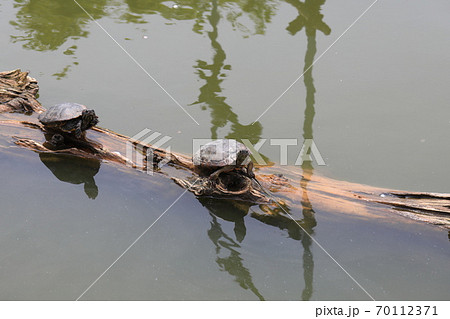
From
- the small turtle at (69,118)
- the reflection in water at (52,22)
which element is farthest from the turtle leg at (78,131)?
the reflection in water at (52,22)

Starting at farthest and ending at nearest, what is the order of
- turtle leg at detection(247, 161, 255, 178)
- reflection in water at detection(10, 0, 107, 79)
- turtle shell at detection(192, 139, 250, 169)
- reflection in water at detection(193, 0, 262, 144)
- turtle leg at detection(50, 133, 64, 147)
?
reflection in water at detection(10, 0, 107, 79) < reflection in water at detection(193, 0, 262, 144) < turtle leg at detection(50, 133, 64, 147) < turtle leg at detection(247, 161, 255, 178) < turtle shell at detection(192, 139, 250, 169)

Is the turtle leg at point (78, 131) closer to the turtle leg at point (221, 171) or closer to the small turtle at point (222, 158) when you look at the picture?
the small turtle at point (222, 158)

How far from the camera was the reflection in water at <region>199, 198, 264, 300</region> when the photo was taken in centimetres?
355

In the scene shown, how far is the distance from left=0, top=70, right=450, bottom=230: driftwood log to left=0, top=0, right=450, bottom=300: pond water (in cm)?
9

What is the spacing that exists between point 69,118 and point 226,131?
1.60 metres

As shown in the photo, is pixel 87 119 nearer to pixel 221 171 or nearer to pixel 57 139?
pixel 57 139

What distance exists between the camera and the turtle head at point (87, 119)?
14.5 feet

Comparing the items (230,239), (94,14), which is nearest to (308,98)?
(230,239)

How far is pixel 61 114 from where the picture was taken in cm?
439

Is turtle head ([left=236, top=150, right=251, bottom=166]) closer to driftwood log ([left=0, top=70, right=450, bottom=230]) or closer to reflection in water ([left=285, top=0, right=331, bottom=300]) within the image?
driftwood log ([left=0, top=70, right=450, bottom=230])

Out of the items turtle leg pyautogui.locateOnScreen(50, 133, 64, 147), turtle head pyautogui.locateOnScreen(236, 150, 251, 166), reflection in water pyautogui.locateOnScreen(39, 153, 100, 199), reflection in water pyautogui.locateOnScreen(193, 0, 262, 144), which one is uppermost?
turtle head pyautogui.locateOnScreen(236, 150, 251, 166)

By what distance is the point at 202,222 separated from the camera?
3984 mm

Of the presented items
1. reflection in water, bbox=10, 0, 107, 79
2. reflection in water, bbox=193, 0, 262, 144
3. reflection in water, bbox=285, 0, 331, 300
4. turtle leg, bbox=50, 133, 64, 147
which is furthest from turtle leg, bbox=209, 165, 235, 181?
reflection in water, bbox=10, 0, 107, 79

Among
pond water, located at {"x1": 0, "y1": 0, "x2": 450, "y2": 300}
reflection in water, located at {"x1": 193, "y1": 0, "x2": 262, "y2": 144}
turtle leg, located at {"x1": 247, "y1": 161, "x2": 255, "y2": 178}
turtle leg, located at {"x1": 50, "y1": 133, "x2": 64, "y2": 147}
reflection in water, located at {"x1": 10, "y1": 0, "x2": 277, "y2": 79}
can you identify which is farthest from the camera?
reflection in water, located at {"x1": 10, "y1": 0, "x2": 277, "y2": 79}
